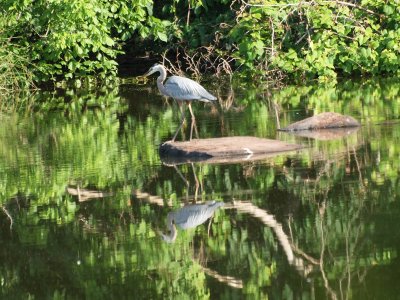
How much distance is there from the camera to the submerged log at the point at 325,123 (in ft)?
47.8

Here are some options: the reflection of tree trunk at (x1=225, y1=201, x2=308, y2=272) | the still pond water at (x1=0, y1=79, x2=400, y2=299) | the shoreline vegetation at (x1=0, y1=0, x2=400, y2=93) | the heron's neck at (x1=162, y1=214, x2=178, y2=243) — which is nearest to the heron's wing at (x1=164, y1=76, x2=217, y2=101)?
the still pond water at (x1=0, y1=79, x2=400, y2=299)

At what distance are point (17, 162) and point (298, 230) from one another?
585cm

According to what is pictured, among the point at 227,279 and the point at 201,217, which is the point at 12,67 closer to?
the point at 201,217

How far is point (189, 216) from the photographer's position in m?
9.38

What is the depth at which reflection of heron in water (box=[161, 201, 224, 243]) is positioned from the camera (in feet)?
29.0

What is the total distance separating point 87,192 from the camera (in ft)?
36.0

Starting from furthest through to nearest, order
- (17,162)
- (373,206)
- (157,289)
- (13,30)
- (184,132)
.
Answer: (13,30) → (184,132) → (17,162) → (373,206) → (157,289)

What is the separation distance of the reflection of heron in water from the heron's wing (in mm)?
3416

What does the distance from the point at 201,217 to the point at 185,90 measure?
416 centimetres

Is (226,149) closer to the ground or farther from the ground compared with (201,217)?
farther from the ground

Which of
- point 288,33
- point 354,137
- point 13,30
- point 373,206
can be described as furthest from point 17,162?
point 13,30

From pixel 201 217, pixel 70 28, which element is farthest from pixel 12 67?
pixel 201 217

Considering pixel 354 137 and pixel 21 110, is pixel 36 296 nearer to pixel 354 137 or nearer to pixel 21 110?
pixel 354 137

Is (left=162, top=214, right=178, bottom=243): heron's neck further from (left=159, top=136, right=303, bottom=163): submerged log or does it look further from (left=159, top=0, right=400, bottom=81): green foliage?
(left=159, top=0, right=400, bottom=81): green foliage
